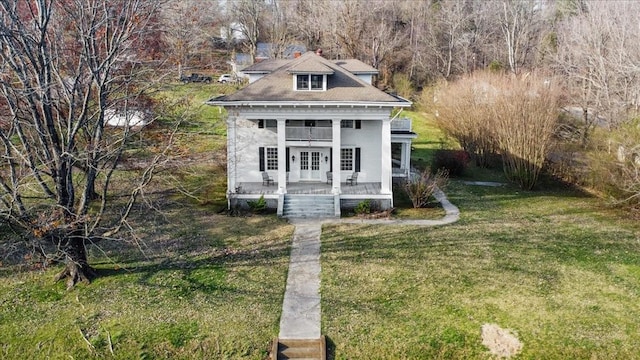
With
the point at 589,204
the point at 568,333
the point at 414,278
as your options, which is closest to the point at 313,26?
the point at 589,204

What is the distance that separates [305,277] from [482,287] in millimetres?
5695

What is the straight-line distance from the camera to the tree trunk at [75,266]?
1495cm

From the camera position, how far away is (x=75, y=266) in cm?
1520

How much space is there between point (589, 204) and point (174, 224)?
21174 mm

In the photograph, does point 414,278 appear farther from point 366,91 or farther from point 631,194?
point 631,194

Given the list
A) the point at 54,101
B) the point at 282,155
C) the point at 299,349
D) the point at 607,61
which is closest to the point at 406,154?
the point at 282,155

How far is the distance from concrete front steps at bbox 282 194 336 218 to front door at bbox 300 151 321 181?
2516mm

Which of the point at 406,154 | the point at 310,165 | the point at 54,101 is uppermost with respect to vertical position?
the point at 54,101

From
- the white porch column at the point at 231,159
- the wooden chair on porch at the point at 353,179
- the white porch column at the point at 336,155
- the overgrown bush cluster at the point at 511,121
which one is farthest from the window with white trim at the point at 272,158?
the overgrown bush cluster at the point at 511,121

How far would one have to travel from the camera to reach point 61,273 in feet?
50.5

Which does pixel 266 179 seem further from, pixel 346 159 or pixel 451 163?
pixel 451 163

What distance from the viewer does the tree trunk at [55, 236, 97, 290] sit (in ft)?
49.1

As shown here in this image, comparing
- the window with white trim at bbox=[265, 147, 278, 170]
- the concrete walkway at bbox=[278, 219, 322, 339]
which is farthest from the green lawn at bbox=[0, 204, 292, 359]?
the window with white trim at bbox=[265, 147, 278, 170]

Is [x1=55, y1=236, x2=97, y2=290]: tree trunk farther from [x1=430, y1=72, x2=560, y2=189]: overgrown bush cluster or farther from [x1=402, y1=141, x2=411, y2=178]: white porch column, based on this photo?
[x1=430, y1=72, x2=560, y2=189]: overgrown bush cluster
